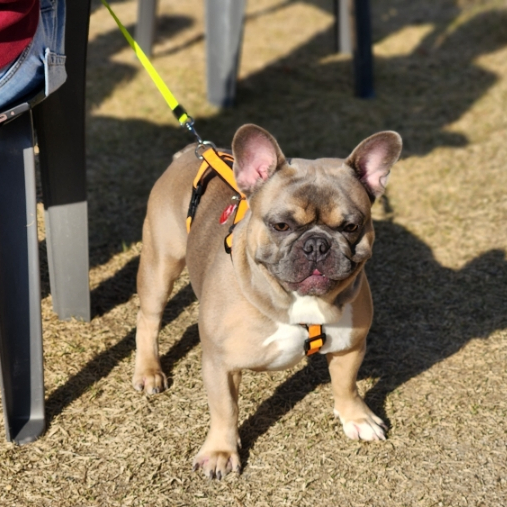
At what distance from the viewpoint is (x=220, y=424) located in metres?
3.42

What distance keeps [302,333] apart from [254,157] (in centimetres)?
75

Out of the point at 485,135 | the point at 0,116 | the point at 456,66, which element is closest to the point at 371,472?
the point at 0,116

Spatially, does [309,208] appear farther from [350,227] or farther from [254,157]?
[254,157]

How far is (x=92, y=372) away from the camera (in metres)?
4.13

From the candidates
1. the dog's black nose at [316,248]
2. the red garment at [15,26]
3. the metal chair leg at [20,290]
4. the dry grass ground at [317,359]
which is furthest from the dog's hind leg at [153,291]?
the red garment at [15,26]

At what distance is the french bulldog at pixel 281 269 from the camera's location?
116 inches

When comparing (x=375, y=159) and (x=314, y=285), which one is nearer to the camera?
(x=314, y=285)

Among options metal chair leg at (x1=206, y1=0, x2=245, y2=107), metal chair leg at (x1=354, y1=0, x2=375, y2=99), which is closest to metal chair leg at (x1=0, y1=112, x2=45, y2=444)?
metal chair leg at (x1=206, y1=0, x2=245, y2=107)

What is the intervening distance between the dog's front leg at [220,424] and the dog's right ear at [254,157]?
2.60 feet

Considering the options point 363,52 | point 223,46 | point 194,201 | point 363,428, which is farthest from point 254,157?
point 363,52

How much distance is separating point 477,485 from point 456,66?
22.3 ft

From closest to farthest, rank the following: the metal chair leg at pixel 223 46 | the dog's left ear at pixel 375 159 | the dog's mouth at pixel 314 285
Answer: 1. the dog's mouth at pixel 314 285
2. the dog's left ear at pixel 375 159
3. the metal chair leg at pixel 223 46

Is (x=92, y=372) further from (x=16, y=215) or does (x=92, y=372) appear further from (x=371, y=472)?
(x=371, y=472)

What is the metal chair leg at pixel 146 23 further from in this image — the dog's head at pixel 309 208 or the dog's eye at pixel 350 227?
the dog's eye at pixel 350 227
